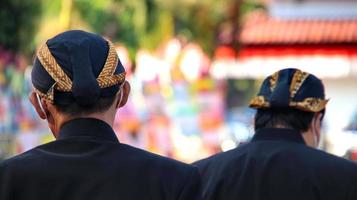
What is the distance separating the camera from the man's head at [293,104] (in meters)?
3.86

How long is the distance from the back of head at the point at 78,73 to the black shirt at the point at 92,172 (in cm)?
7

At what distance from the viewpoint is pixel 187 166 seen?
8.84 feet

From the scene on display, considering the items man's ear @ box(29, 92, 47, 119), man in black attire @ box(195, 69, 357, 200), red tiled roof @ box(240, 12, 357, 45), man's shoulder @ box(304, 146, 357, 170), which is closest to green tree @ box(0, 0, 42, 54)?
red tiled roof @ box(240, 12, 357, 45)

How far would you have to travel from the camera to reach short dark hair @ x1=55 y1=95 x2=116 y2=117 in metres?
2.65

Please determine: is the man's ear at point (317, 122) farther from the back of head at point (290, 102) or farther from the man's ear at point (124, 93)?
the man's ear at point (124, 93)

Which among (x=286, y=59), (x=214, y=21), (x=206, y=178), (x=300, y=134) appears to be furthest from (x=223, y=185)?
(x=286, y=59)

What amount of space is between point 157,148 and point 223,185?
12766mm

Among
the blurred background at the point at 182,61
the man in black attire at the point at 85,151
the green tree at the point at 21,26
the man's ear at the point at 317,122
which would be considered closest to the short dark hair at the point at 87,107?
the man in black attire at the point at 85,151

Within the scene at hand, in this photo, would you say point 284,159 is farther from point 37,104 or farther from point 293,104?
point 37,104

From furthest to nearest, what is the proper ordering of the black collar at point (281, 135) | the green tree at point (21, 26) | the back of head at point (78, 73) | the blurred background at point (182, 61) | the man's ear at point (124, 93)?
the green tree at point (21, 26) → the blurred background at point (182, 61) → the black collar at point (281, 135) → the man's ear at point (124, 93) → the back of head at point (78, 73)

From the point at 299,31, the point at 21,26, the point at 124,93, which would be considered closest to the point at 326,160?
the point at 124,93

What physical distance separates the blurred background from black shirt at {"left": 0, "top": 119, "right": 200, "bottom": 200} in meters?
10.7

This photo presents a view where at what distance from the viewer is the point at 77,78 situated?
8.42ft

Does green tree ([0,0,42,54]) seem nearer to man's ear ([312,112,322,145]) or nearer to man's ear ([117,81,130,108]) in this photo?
man's ear ([312,112,322,145])
